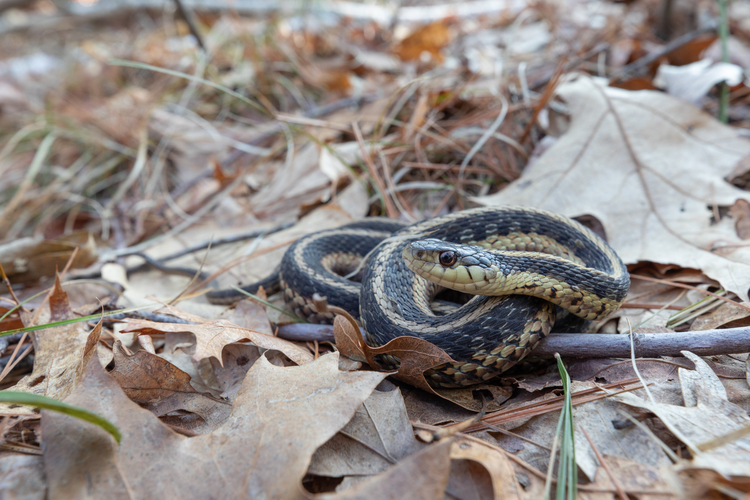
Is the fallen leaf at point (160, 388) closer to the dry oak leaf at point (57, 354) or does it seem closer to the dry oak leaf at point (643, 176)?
the dry oak leaf at point (57, 354)

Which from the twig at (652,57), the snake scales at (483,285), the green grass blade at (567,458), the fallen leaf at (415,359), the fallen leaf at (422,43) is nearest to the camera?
the green grass blade at (567,458)

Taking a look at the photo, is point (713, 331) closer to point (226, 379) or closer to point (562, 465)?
point (562, 465)

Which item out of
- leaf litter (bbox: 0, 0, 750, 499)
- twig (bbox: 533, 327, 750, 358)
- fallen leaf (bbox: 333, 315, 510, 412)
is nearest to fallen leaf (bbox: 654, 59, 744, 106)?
leaf litter (bbox: 0, 0, 750, 499)

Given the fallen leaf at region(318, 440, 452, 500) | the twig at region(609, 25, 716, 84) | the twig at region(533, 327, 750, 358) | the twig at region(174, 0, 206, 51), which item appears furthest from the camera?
the twig at region(174, 0, 206, 51)

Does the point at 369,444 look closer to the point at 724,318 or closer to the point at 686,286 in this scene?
the point at 724,318

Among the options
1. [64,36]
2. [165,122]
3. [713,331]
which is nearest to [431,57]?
[165,122]

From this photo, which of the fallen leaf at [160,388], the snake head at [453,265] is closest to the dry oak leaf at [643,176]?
the snake head at [453,265]

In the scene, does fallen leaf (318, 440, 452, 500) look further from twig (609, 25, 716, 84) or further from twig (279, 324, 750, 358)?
twig (609, 25, 716, 84)
